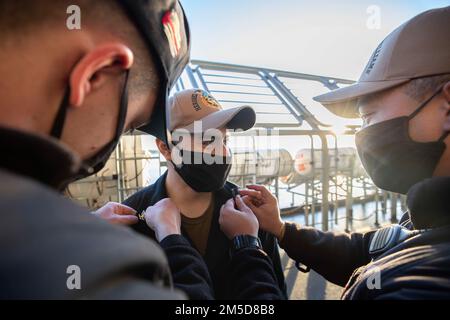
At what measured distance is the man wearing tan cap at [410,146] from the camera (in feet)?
1.96

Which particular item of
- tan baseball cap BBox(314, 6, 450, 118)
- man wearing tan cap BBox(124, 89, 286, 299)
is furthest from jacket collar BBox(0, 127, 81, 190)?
tan baseball cap BBox(314, 6, 450, 118)

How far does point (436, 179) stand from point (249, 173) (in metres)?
2.74

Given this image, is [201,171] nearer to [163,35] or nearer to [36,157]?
[163,35]

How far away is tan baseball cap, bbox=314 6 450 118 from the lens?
2.67 ft

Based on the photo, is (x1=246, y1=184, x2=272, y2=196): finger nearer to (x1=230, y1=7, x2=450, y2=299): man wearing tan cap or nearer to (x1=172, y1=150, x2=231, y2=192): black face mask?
(x1=172, y1=150, x2=231, y2=192): black face mask

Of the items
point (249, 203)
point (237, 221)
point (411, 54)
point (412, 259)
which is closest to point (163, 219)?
point (237, 221)

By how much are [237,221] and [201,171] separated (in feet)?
1.01

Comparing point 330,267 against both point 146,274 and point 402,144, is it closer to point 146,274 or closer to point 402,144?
point 402,144

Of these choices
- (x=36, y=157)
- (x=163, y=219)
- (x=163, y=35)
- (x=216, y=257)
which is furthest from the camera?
(x=216, y=257)

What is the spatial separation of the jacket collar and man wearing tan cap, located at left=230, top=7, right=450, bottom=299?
2.27 ft

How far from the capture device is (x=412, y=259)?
2.02 ft

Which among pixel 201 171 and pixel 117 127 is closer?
pixel 117 127
